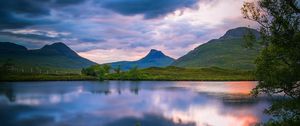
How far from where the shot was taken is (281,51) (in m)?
19.7

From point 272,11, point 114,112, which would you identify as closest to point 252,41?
point 272,11

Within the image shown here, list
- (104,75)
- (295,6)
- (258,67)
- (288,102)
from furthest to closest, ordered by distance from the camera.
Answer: (104,75)
(258,67)
(288,102)
(295,6)

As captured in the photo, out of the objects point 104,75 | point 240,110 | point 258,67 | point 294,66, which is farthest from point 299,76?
point 104,75

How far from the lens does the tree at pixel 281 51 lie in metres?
19.4

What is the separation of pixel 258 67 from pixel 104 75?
179319mm

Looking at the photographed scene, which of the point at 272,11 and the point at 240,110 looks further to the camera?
the point at 240,110

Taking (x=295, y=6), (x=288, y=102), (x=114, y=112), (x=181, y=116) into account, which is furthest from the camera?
(x=114, y=112)

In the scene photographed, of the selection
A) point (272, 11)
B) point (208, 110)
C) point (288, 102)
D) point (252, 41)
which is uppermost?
point (272, 11)

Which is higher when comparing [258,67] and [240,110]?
[258,67]

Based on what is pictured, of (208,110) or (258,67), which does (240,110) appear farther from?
(258,67)

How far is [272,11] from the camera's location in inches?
793

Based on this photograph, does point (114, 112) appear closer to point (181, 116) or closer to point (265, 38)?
point (181, 116)

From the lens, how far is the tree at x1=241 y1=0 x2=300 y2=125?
19.4 metres

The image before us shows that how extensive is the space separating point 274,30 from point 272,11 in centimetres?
131
